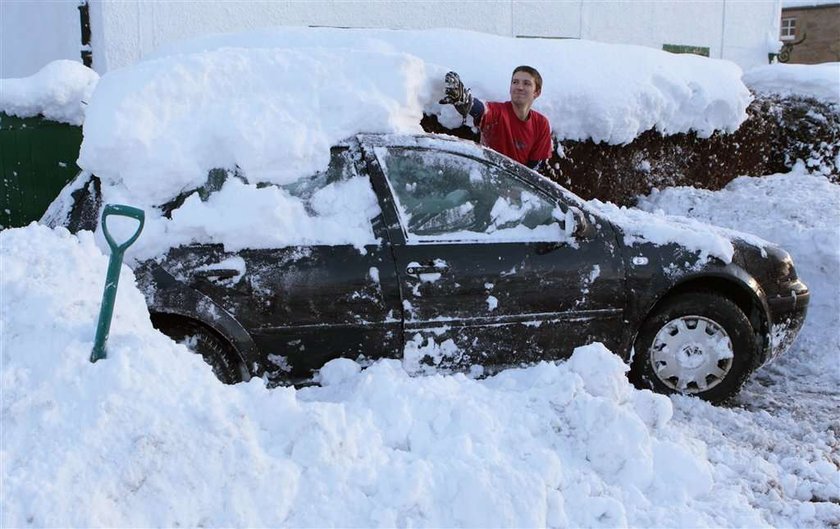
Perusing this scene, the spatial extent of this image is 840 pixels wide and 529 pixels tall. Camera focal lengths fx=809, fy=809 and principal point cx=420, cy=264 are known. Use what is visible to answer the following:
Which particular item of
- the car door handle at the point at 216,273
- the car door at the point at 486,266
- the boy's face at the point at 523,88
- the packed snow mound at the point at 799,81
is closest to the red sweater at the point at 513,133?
the boy's face at the point at 523,88

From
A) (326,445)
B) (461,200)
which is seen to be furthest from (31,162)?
(326,445)

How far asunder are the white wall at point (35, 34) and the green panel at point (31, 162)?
327 cm

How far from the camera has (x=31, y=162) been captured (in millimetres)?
6332

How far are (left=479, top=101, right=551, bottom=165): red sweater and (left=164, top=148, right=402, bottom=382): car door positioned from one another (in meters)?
2.10

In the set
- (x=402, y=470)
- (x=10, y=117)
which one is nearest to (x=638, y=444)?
(x=402, y=470)

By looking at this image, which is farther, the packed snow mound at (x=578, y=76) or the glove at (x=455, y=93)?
the packed snow mound at (x=578, y=76)

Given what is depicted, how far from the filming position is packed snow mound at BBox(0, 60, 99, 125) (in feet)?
20.6

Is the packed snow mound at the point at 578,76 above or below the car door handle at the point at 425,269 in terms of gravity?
above

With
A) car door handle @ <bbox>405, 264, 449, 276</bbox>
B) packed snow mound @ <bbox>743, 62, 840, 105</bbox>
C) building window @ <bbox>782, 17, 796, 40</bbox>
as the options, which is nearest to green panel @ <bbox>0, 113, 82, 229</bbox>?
car door handle @ <bbox>405, 264, 449, 276</bbox>

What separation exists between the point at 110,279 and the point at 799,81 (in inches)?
349

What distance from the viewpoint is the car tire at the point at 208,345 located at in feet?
12.1

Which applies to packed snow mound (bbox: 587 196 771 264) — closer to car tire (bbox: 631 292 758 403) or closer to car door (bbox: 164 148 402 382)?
car tire (bbox: 631 292 758 403)

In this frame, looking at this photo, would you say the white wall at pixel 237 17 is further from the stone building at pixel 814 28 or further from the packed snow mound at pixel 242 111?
the stone building at pixel 814 28

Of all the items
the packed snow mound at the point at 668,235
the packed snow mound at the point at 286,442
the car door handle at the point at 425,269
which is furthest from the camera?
the packed snow mound at the point at 668,235
